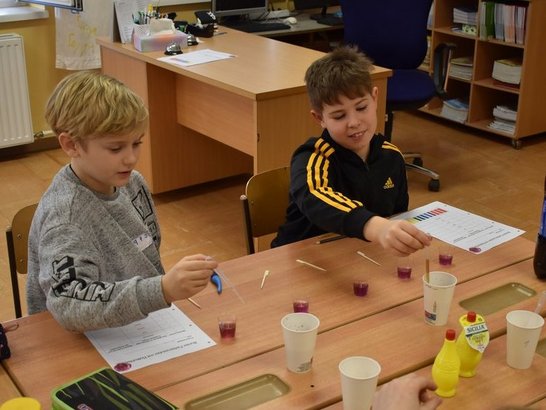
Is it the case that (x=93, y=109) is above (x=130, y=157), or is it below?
above

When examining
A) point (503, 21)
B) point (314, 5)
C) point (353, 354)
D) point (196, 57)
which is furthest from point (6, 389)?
point (314, 5)

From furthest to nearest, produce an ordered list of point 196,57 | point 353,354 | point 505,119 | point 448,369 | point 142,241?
point 505,119 < point 196,57 < point 142,241 < point 353,354 < point 448,369

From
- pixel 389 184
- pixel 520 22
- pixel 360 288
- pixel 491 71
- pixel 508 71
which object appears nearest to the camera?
pixel 360 288

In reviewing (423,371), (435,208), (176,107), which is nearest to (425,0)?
(176,107)

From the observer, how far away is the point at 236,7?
504 cm

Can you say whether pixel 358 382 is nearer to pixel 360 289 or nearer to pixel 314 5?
pixel 360 289

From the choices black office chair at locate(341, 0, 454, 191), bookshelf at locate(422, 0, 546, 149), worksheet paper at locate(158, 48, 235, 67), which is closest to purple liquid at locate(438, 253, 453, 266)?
worksheet paper at locate(158, 48, 235, 67)

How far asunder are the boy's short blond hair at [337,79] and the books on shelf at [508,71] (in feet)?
9.63

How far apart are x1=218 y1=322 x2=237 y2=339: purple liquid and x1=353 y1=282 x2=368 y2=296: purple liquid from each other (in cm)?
32

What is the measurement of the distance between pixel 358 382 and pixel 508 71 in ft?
13.0

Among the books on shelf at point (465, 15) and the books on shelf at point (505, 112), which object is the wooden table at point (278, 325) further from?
the books on shelf at point (465, 15)

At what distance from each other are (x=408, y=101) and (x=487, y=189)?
2.19 feet

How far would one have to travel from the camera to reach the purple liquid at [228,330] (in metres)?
1.55

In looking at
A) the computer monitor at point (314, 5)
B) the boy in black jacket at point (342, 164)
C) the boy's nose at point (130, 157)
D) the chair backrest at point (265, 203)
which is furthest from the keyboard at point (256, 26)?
the boy's nose at point (130, 157)
